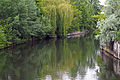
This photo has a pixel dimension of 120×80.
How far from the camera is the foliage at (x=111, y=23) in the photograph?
80.1ft

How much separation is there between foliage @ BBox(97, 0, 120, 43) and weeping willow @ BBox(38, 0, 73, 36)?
23.5m

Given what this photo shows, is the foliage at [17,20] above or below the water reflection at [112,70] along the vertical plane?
above

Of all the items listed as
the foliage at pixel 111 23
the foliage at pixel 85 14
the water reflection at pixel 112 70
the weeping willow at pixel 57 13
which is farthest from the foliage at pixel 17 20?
the foliage at pixel 85 14

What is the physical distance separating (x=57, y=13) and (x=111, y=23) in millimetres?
26715

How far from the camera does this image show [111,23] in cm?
2453

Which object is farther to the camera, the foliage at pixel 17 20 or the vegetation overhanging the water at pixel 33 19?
the vegetation overhanging the water at pixel 33 19

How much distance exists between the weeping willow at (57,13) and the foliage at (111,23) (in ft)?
77.1

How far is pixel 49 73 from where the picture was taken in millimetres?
16750

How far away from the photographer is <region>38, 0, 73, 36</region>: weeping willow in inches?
1916

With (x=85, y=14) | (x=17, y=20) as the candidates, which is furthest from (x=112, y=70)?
(x=85, y=14)

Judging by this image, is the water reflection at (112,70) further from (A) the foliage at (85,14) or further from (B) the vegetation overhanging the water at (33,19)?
(A) the foliage at (85,14)

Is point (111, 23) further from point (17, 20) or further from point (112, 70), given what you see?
point (17, 20)

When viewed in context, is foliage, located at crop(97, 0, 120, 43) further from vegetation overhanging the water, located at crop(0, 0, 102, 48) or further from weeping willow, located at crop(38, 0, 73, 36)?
weeping willow, located at crop(38, 0, 73, 36)

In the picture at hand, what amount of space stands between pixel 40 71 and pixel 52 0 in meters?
33.6
